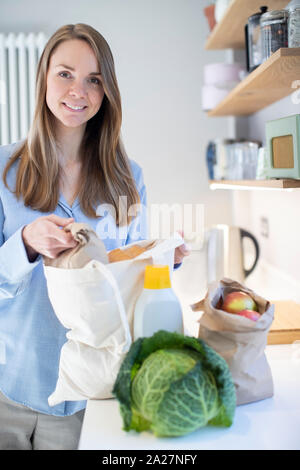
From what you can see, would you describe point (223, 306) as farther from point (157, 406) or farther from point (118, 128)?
point (118, 128)

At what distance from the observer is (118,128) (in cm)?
125

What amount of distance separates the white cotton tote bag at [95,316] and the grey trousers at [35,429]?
0.94 ft

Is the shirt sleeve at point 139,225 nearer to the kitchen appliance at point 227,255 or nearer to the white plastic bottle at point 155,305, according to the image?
the white plastic bottle at point 155,305

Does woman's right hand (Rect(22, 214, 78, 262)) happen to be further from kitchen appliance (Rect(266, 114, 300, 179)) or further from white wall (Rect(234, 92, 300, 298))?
white wall (Rect(234, 92, 300, 298))

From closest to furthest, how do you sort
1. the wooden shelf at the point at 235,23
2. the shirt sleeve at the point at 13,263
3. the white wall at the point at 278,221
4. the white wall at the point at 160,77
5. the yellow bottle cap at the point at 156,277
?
the yellow bottle cap at the point at 156,277, the shirt sleeve at the point at 13,263, the wooden shelf at the point at 235,23, the white wall at the point at 278,221, the white wall at the point at 160,77

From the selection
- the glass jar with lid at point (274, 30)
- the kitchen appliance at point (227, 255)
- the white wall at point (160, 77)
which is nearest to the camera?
the glass jar with lid at point (274, 30)

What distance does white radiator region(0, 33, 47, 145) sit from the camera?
2.64 meters

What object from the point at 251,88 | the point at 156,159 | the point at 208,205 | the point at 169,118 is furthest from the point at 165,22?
the point at 251,88

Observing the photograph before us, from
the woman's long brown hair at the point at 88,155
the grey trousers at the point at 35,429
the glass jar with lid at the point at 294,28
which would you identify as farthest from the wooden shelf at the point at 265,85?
the grey trousers at the point at 35,429

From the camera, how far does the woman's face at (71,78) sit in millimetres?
1127

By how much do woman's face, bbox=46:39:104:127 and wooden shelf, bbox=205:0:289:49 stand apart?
2.30 ft

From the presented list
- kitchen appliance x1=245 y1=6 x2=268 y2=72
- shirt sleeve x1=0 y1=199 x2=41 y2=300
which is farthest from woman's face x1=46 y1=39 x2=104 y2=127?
kitchen appliance x1=245 y1=6 x2=268 y2=72

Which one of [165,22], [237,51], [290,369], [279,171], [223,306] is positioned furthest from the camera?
[165,22]

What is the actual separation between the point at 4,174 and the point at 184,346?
63 cm
